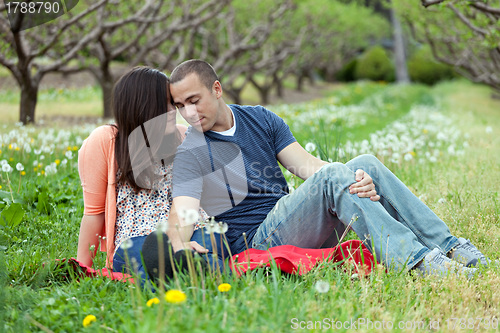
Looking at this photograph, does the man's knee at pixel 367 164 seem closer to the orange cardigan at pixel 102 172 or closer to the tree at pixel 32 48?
the orange cardigan at pixel 102 172

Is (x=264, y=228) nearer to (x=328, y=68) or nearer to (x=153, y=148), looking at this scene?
(x=153, y=148)

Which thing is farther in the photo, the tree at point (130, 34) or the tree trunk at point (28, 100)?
the tree at point (130, 34)

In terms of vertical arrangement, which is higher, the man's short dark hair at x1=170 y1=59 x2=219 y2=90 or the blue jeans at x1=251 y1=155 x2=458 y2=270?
the man's short dark hair at x1=170 y1=59 x2=219 y2=90

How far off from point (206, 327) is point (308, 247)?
3.98ft

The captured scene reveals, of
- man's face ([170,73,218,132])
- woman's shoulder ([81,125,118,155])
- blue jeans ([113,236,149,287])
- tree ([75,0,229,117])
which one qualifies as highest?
tree ([75,0,229,117])

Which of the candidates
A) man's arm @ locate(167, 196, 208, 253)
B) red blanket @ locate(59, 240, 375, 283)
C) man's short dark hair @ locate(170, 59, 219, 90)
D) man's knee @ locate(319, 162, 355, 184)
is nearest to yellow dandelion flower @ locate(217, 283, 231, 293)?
red blanket @ locate(59, 240, 375, 283)

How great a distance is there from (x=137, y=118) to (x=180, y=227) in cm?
69

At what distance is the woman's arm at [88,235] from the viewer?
2.81m

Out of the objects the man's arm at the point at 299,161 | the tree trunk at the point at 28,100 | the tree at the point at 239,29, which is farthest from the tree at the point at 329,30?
the man's arm at the point at 299,161

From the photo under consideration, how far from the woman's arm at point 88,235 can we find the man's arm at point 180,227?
48cm

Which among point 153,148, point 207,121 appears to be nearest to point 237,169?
point 207,121

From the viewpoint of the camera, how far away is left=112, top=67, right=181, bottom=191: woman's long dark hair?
269 centimetres

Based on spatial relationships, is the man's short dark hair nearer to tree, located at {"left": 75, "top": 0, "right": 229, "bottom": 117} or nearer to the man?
the man

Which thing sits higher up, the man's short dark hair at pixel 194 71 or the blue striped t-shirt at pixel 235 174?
the man's short dark hair at pixel 194 71
